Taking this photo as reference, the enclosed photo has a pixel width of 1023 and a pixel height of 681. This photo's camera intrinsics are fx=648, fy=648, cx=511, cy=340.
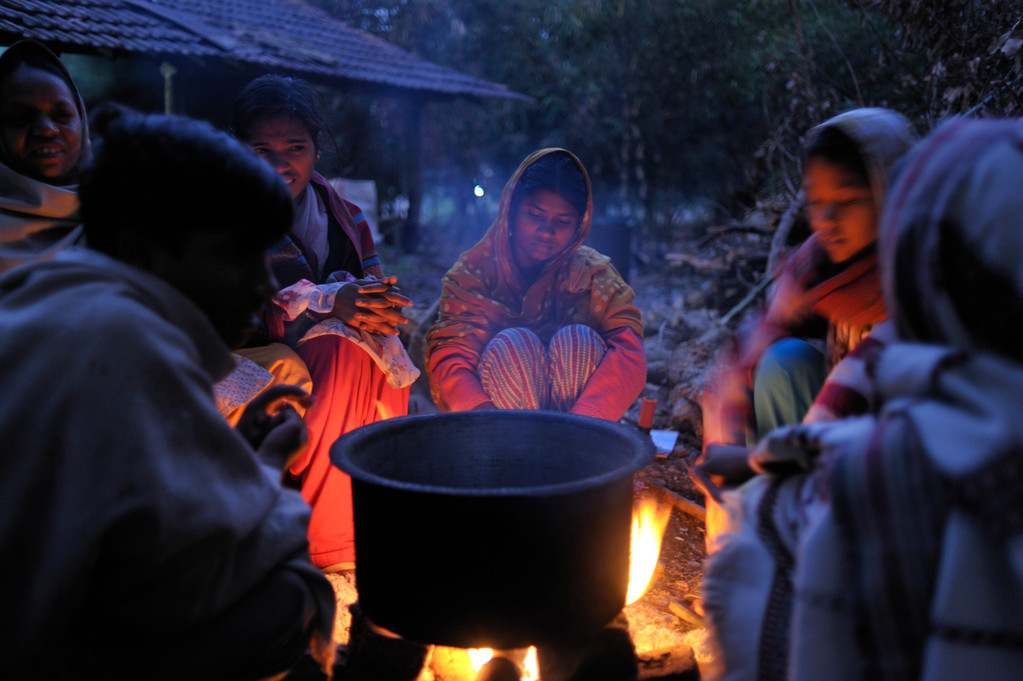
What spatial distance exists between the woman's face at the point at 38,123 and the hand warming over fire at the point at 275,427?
4.68ft

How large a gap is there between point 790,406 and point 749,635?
1072mm

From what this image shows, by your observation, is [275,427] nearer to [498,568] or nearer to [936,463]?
[498,568]

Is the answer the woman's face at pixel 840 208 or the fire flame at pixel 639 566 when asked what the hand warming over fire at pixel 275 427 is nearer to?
the fire flame at pixel 639 566

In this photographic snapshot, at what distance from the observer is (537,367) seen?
2.99 m

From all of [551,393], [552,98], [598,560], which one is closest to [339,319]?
[551,393]

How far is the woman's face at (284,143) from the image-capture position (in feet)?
8.66

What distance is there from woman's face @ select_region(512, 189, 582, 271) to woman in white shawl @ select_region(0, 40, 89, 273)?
1798mm

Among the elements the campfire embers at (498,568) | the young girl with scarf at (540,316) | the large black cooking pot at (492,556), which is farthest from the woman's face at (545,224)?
the large black cooking pot at (492,556)

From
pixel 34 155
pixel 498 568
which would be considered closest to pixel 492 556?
pixel 498 568

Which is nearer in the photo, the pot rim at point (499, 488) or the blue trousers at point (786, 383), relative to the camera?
the pot rim at point (499, 488)

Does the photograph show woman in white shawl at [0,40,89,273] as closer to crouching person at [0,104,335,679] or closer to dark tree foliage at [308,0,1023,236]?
crouching person at [0,104,335,679]

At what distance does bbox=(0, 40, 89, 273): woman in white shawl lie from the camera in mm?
2316

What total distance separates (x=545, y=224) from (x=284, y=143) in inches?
46.8

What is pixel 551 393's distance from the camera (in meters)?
3.04
